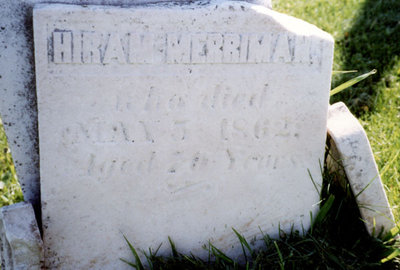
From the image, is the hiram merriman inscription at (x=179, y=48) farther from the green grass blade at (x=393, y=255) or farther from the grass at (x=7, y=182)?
the grass at (x=7, y=182)

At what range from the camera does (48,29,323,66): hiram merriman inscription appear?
1703 mm

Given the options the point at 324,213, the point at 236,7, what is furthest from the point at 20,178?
the point at 324,213

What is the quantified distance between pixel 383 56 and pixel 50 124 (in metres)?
2.63

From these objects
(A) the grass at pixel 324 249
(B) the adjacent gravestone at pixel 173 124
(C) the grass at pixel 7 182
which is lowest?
(C) the grass at pixel 7 182

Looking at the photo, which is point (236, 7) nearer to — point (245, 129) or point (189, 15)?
point (189, 15)

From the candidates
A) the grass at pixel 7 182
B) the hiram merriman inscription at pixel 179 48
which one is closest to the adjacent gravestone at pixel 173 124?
the hiram merriman inscription at pixel 179 48

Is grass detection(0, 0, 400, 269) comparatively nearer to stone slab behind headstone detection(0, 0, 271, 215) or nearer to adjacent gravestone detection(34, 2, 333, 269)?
adjacent gravestone detection(34, 2, 333, 269)

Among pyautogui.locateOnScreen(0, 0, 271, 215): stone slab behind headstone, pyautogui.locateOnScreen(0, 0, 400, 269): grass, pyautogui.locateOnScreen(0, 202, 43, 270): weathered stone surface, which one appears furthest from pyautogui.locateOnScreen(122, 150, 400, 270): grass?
pyautogui.locateOnScreen(0, 0, 271, 215): stone slab behind headstone

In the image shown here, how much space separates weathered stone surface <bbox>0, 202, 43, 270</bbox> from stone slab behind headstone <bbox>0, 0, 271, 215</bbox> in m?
0.13

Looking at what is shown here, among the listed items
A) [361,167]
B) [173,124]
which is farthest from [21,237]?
[361,167]

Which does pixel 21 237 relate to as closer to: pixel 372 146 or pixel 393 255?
pixel 393 255

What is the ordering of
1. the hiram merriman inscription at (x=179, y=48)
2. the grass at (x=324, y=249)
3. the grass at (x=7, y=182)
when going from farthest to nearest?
the grass at (x=7, y=182)
the grass at (x=324, y=249)
the hiram merriman inscription at (x=179, y=48)

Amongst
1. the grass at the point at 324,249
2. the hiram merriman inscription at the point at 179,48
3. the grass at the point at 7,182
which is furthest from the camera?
the grass at the point at 7,182

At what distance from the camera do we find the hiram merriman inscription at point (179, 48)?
170cm
